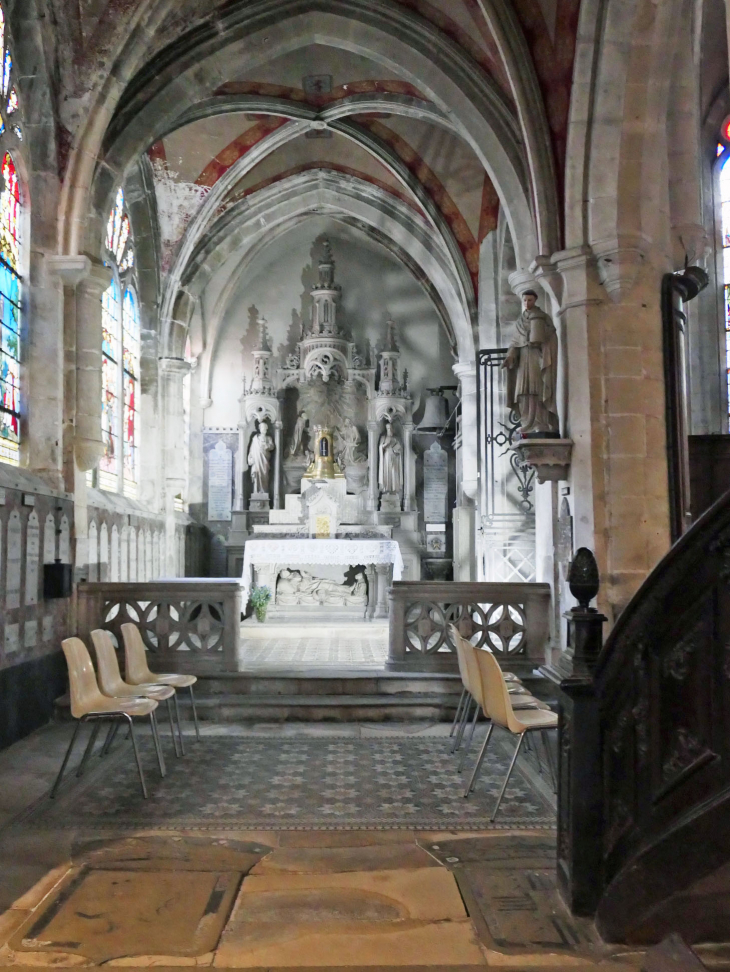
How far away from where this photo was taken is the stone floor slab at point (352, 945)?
9.66 feet

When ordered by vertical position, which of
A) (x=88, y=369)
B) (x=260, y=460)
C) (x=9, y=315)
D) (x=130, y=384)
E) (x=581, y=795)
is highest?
(x=130, y=384)

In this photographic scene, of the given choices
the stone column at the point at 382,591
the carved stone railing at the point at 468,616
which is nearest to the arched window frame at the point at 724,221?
the carved stone railing at the point at 468,616

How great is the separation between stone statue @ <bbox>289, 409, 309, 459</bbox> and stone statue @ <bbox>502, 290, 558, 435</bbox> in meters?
8.58

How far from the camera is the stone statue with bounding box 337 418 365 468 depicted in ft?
51.5

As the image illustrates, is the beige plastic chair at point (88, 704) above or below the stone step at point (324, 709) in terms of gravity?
above

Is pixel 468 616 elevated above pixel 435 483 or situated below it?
below

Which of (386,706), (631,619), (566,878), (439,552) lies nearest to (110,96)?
(386,706)

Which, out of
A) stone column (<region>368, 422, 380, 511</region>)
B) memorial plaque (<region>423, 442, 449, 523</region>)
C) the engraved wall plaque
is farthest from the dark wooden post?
memorial plaque (<region>423, 442, 449, 523</region>)

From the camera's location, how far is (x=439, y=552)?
50.3 ft

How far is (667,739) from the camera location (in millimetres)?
3119

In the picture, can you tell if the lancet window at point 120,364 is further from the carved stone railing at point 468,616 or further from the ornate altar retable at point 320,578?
the carved stone railing at point 468,616

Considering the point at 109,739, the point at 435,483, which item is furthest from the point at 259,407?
the point at 109,739

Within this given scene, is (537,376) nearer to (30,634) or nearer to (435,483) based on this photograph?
(30,634)

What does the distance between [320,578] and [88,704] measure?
8.06 meters
